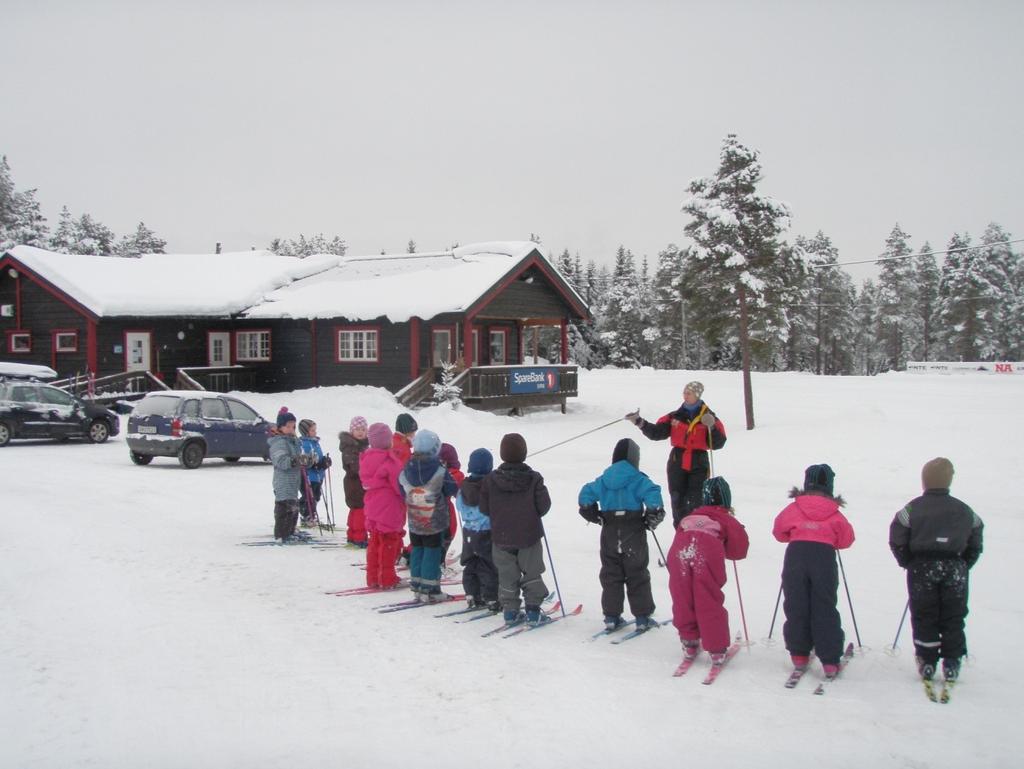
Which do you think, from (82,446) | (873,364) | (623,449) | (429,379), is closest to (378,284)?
(429,379)

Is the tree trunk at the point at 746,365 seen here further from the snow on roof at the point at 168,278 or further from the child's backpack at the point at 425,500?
the child's backpack at the point at 425,500

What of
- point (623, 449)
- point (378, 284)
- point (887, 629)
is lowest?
point (887, 629)

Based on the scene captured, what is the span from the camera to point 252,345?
32812 mm

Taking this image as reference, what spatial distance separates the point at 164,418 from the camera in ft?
58.2

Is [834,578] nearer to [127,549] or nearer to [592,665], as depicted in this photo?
[592,665]

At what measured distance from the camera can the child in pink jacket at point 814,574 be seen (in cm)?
596

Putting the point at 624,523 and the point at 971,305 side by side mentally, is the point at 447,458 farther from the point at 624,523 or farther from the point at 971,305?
the point at 971,305

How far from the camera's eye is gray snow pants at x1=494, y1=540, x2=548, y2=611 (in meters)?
7.27

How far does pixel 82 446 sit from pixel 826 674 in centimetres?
1942

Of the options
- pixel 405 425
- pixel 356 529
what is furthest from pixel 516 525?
pixel 356 529

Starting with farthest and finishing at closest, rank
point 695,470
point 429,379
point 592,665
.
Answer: point 429,379 → point 695,470 → point 592,665

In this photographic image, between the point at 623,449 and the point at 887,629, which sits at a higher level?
the point at 623,449

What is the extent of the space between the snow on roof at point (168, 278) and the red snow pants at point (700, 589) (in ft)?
85.3

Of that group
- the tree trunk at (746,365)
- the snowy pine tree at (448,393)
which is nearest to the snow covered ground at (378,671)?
the snowy pine tree at (448,393)
